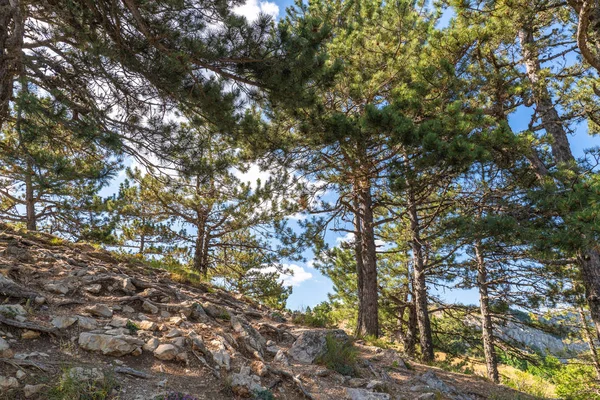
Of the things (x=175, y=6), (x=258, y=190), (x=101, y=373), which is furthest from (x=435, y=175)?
(x=101, y=373)

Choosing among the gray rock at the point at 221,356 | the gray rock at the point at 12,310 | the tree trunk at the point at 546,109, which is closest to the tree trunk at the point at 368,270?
the tree trunk at the point at 546,109

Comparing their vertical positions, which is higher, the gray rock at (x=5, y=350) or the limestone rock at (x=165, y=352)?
the gray rock at (x=5, y=350)

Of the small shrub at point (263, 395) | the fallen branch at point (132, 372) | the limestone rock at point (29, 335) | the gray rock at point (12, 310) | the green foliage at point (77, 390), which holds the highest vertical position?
the gray rock at point (12, 310)

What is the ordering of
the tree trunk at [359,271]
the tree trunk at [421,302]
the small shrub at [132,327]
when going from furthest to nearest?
1. the tree trunk at [421,302]
2. the tree trunk at [359,271]
3. the small shrub at [132,327]

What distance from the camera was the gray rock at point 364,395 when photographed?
4.35 m

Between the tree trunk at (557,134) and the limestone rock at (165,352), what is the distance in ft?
24.7

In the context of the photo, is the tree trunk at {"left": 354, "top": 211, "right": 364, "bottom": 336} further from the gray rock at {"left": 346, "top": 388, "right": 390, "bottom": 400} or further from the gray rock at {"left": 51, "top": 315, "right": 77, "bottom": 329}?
the gray rock at {"left": 51, "top": 315, "right": 77, "bottom": 329}

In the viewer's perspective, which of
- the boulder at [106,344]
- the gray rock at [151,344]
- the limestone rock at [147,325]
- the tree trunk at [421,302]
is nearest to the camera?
the boulder at [106,344]

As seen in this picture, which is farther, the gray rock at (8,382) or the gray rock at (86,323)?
the gray rock at (86,323)

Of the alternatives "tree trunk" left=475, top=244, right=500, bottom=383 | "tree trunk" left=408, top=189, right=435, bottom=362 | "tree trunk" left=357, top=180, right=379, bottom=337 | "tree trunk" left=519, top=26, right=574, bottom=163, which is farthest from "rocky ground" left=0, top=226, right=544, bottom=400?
"tree trunk" left=519, top=26, right=574, bottom=163

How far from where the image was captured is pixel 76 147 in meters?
6.88

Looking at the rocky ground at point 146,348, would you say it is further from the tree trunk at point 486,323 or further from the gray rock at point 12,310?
the tree trunk at point 486,323

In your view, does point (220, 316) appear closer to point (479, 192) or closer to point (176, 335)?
point (176, 335)

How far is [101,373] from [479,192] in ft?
27.1
